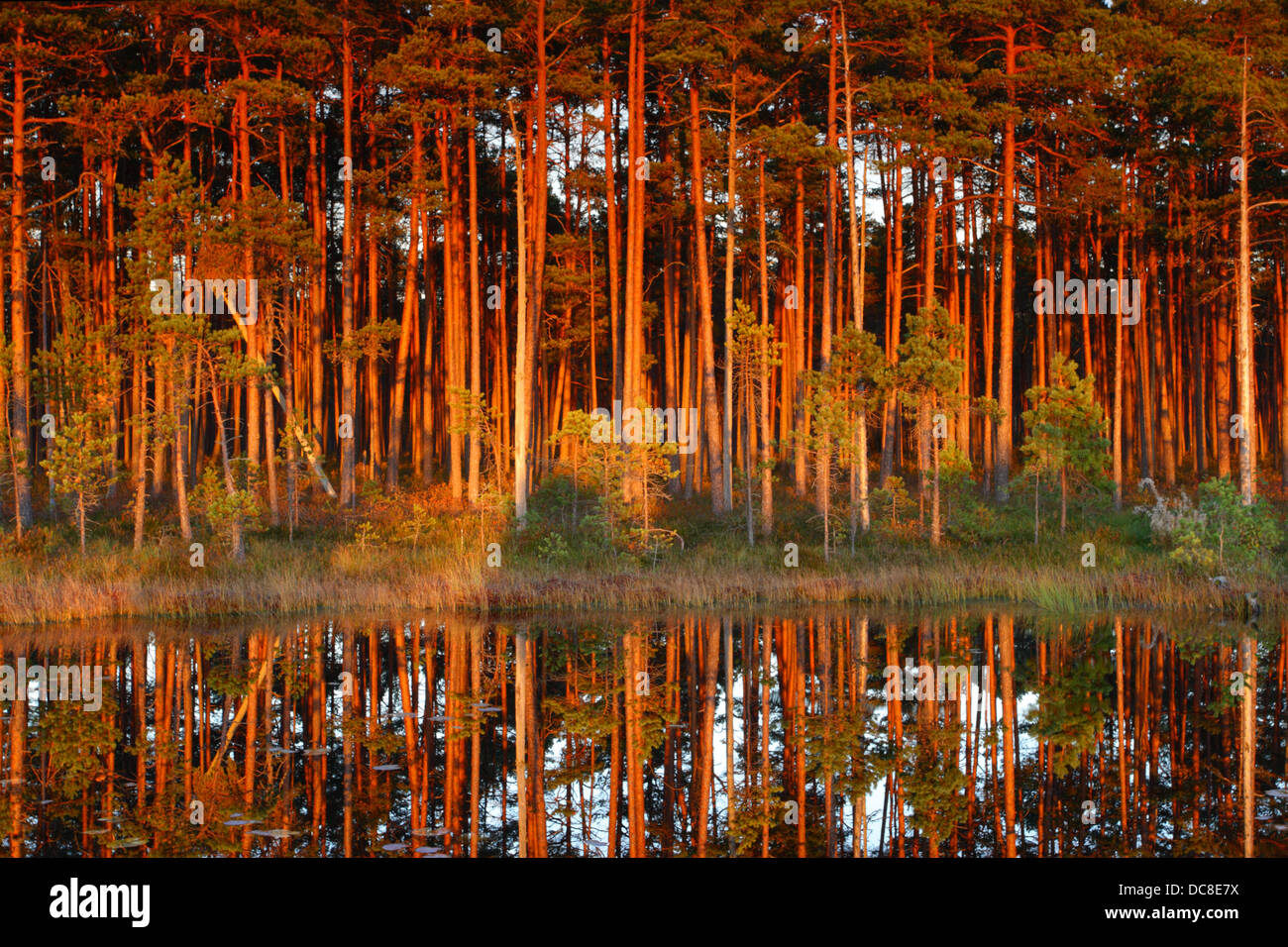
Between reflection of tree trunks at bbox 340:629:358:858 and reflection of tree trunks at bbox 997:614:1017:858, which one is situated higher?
reflection of tree trunks at bbox 340:629:358:858

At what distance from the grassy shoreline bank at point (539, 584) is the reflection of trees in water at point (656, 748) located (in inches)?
108

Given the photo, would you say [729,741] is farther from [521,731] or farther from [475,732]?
[475,732]

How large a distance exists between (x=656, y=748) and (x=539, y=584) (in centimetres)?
1022

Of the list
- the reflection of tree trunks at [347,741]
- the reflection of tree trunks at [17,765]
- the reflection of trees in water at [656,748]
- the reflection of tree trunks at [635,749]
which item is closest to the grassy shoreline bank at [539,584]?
the reflection of trees in water at [656,748]

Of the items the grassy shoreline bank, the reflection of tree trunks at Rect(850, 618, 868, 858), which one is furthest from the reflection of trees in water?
the grassy shoreline bank

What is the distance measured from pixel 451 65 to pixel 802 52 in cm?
911

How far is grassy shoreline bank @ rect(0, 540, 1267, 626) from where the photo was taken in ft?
59.9

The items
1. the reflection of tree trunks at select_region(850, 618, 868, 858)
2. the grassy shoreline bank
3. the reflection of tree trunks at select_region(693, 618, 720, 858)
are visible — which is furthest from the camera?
the grassy shoreline bank

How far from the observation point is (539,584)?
19.8m

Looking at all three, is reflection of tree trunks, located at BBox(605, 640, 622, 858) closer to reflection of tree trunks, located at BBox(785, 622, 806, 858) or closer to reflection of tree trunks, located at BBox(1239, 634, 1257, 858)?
reflection of tree trunks, located at BBox(785, 622, 806, 858)

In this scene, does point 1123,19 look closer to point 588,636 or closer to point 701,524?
point 701,524

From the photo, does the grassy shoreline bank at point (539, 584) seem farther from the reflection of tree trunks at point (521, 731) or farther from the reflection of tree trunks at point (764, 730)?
the reflection of tree trunks at point (521, 731)

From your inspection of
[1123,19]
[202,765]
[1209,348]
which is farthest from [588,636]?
[1209,348]

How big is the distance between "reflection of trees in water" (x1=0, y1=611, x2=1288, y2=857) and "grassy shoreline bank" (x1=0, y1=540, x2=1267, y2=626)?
2.75m
